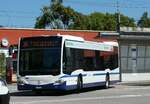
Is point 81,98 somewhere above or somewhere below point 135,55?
below

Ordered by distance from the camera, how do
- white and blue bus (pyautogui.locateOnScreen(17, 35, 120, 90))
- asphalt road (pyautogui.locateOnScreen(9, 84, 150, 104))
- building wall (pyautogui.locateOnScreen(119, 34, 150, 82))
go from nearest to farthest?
asphalt road (pyautogui.locateOnScreen(9, 84, 150, 104)) < white and blue bus (pyautogui.locateOnScreen(17, 35, 120, 90)) < building wall (pyautogui.locateOnScreen(119, 34, 150, 82))

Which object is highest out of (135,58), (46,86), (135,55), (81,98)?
(135,55)

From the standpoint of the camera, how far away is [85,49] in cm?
3247

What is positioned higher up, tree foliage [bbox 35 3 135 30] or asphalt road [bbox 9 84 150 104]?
tree foliage [bbox 35 3 135 30]

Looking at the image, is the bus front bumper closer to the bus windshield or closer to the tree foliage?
the bus windshield

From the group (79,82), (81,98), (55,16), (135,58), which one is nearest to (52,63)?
(79,82)

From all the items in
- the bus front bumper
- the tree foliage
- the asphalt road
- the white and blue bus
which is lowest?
the asphalt road

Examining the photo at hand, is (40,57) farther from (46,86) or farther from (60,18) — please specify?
(60,18)

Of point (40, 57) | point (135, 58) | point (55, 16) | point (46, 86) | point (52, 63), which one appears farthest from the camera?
point (55, 16)

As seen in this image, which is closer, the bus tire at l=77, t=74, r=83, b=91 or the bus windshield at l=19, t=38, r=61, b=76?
the bus windshield at l=19, t=38, r=61, b=76

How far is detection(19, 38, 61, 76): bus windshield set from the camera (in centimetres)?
2894

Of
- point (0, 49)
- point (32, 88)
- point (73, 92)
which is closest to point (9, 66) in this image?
point (0, 49)

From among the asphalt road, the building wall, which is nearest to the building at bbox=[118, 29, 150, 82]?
the building wall

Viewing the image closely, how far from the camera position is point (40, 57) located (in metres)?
29.3
